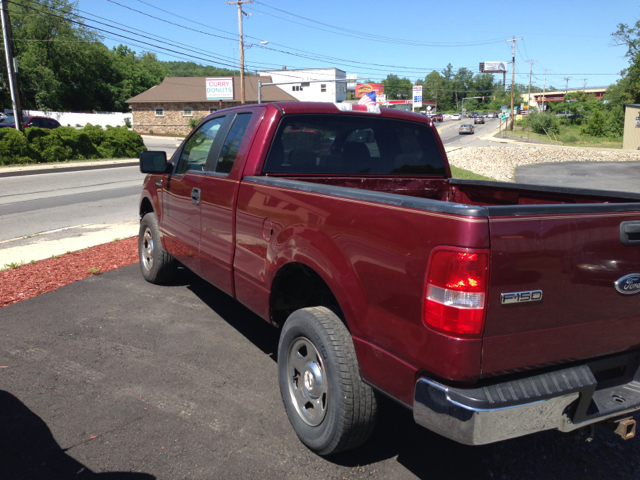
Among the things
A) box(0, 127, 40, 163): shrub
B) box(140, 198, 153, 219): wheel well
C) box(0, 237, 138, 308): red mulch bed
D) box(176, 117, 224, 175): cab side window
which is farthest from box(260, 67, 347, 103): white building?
box(176, 117, 224, 175): cab side window

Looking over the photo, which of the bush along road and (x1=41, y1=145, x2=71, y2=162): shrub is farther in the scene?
(x1=41, y1=145, x2=71, y2=162): shrub

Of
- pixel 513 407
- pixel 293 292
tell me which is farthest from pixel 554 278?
pixel 293 292

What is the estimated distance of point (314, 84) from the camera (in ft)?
280

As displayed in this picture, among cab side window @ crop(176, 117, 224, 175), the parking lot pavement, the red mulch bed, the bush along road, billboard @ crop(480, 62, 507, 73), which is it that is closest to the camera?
the parking lot pavement

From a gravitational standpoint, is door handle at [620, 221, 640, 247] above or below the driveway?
above

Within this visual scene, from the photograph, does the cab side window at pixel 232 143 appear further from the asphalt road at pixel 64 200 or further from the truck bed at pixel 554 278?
the asphalt road at pixel 64 200

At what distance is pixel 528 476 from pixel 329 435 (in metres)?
1.12

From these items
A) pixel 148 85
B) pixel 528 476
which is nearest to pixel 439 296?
pixel 528 476

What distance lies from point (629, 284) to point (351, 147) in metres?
2.28

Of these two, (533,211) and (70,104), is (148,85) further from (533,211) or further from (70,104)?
(533,211)

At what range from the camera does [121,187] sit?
654 inches

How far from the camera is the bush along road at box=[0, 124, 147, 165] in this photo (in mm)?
21328

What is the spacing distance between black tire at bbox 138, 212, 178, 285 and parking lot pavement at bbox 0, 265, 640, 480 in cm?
102

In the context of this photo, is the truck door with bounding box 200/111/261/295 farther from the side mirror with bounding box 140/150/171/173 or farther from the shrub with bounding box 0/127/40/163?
the shrub with bounding box 0/127/40/163
